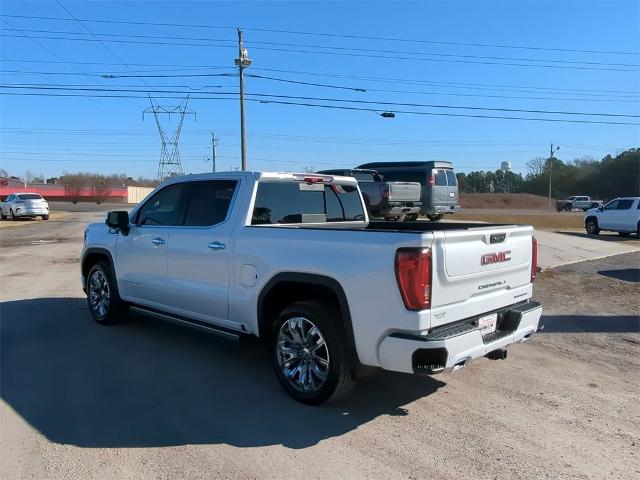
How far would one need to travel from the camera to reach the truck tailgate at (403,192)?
18.8 m

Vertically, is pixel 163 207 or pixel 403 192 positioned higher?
pixel 403 192

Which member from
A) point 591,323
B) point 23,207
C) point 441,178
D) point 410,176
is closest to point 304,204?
point 591,323

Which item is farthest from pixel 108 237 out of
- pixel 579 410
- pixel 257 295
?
pixel 579 410

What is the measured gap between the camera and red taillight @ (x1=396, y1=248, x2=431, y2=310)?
374 centimetres

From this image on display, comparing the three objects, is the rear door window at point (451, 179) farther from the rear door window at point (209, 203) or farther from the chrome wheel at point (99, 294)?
the rear door window at point (209, 203)

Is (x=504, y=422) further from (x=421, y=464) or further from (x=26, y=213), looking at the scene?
(x=26, y=213)

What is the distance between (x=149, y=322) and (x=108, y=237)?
4.07 ft

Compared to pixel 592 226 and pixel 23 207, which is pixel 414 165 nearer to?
pixel 592 226

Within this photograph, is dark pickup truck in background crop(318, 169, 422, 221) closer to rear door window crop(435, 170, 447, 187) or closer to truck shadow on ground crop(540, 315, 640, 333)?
rear door window crop(435, 170, 447, 187)

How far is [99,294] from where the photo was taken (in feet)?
23.8

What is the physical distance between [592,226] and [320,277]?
23.2m

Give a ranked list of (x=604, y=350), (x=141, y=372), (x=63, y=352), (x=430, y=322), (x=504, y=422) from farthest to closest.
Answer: (x=604, y=350), (x=63, y=352), (x=141, y=372), (x=504, y=422), (x=430, y=322)

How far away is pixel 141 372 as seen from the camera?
208 inches

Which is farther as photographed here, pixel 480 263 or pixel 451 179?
pixel 451 179
